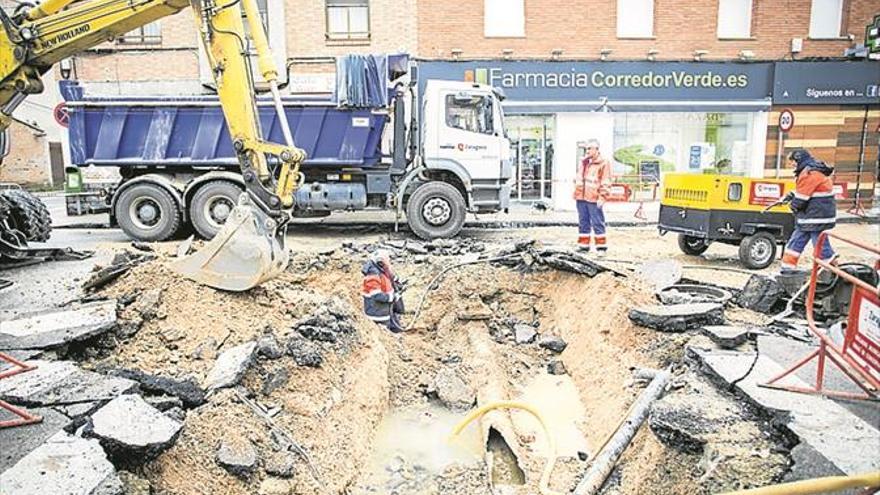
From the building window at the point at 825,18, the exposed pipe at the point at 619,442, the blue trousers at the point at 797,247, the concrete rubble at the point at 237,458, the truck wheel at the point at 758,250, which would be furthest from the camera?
the building window at the point at 825,18

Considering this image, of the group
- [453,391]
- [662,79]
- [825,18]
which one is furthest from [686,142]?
[453,391]

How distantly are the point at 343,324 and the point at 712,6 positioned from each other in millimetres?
15243

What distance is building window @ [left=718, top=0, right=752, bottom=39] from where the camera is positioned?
17.4 metres

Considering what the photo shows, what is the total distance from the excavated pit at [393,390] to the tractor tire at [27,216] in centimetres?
450

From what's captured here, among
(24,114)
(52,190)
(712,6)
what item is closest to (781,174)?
(712,6)

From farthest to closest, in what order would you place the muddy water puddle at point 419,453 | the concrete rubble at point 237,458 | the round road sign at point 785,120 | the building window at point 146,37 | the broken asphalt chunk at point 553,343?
the round road sign at point 785,120
the building window at point 146,37
the broken asphalt chunk at point 553,343
the muddy water puddle at point 419,453
the concrete rubble at point 237,458

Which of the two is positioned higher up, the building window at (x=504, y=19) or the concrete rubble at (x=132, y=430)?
the building window at (x=504, y=19)

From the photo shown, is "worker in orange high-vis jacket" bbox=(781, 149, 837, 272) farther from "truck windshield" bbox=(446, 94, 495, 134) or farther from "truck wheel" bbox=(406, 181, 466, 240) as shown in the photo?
"truck wheel" bbox=(406, 181, 466, 240)

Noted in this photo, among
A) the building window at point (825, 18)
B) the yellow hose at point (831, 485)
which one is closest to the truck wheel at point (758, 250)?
the yellow hose at point (831, 485)

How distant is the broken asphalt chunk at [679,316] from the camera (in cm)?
590

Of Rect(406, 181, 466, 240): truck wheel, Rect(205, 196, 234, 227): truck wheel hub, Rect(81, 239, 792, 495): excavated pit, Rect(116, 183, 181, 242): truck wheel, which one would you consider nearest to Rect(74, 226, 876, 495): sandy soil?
Rect(81, 239, 792, 495): excavated pit

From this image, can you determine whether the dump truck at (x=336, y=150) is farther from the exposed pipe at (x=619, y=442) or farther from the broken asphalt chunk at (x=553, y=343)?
the exposed pipe at (x=619, y=442)

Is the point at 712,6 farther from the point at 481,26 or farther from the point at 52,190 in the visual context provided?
the point at 52,190

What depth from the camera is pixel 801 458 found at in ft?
11.2
